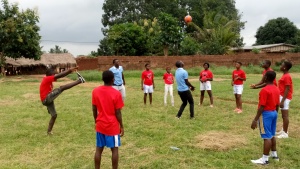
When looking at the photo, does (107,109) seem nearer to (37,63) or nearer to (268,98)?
(268,98)

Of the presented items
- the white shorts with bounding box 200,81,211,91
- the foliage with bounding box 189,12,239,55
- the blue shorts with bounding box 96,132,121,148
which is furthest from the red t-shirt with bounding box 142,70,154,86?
the foliage with bounding box 189,12,239,55

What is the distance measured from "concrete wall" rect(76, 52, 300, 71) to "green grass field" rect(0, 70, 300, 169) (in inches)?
650

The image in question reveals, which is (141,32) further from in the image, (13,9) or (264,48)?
(264,48)

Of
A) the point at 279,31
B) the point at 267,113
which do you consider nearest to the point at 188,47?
the point at 267,113

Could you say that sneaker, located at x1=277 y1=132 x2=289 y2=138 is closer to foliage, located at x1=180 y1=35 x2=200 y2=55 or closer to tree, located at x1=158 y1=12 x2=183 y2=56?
tree, located at x1=158 y1=12 x2=183 y2=56

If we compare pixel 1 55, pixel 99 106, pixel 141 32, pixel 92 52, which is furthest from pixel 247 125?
pixel 92 52

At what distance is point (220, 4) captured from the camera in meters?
49.6

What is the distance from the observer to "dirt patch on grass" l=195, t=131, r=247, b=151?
612 centimetres

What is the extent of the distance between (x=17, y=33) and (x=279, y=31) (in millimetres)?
44253

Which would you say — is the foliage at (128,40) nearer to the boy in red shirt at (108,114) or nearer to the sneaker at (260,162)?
the sneaker at (260,162)

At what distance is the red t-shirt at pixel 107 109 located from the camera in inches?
177

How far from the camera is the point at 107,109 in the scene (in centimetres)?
451

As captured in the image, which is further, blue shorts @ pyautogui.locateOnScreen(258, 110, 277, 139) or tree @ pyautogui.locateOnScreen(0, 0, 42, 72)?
tree @ pyautogui.locateOnScreen(0, 0, 42, 72)

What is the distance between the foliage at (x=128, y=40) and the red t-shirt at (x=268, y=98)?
89.8 ft
